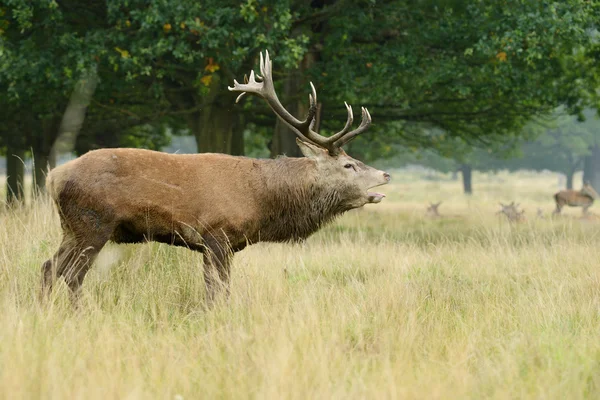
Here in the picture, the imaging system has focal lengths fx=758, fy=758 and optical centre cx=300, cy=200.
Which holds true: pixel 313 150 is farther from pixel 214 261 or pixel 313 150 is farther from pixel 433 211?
pixel 433 211

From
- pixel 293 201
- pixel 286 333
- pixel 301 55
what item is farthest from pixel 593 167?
pixel 286 333

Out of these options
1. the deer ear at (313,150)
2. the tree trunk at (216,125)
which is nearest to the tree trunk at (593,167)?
the tree trunk at (216,125)

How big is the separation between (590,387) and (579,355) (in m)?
0.43

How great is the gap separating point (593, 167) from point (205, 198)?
49.8 metres

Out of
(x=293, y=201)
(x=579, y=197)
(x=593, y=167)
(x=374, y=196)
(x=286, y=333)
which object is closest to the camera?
(x=286, y=333)

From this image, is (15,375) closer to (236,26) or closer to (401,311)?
(401,311)

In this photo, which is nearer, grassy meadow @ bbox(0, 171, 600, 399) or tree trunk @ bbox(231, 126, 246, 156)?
Result: grassy meadow @ bbox(0, 171, 600, 399)

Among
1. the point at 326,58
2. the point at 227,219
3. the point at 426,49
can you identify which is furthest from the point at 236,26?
the point at 227,219

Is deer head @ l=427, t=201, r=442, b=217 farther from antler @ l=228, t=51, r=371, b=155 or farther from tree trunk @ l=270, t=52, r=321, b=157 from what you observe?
antler @ l=228, t=51, r=371, b=155

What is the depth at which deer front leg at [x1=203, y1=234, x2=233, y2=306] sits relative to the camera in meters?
5.88

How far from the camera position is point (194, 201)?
592 centimetres

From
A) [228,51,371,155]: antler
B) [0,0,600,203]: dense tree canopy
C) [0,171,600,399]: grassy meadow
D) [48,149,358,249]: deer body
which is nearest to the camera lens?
[0,171,600,399]: grassy meadow

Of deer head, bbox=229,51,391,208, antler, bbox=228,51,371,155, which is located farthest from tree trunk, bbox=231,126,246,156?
deer head, bbox=229,51,391,208

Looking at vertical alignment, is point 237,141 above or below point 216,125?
below
